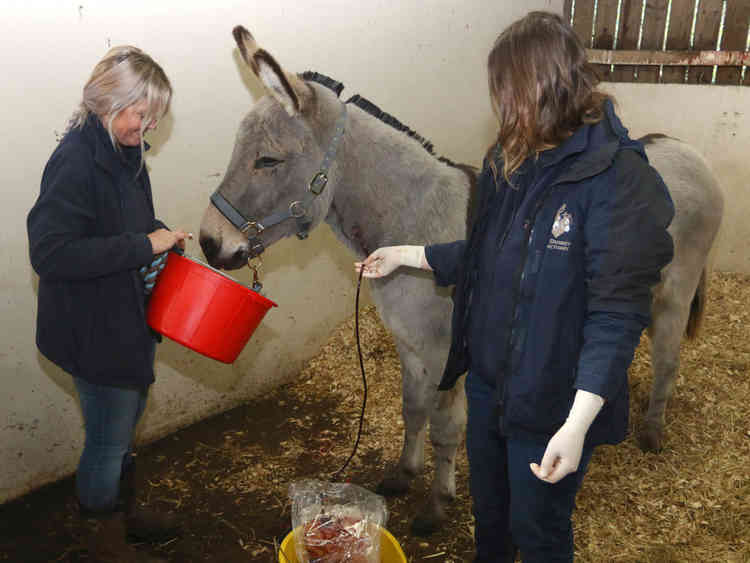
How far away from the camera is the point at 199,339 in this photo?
1863 mm

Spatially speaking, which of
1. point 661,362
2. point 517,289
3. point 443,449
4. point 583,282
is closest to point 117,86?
point 517,289

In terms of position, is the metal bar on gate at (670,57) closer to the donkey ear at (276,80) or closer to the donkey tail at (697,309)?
the donkey tail at (697,309)

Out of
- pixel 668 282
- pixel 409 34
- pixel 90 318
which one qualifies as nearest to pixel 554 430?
pixel 90 318

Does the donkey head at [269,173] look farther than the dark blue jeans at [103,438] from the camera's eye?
Yes

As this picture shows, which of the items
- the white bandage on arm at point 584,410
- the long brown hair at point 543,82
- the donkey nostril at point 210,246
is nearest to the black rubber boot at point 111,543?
the donkey nostril at point 210,246

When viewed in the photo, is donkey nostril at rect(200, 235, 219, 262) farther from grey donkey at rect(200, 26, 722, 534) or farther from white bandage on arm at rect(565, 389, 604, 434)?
white bandage on arm at rect(565, 389, 604, 434)

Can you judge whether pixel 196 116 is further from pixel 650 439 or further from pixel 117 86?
pixel 650 439

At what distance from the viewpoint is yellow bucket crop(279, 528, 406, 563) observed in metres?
1.75

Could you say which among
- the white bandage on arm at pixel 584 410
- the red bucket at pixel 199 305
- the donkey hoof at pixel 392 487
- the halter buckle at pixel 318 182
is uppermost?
the halter buckle at pixel 318 182

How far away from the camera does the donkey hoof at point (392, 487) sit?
265 centimetres

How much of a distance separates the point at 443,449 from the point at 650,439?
126 centimetres

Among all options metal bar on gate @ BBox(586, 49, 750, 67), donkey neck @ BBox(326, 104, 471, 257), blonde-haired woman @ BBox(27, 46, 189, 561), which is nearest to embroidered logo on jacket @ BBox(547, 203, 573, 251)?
donkey neck @ BBox(326, 104, 471, 257)

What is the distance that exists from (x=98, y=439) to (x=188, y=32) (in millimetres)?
1836

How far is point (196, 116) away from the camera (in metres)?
2.77
